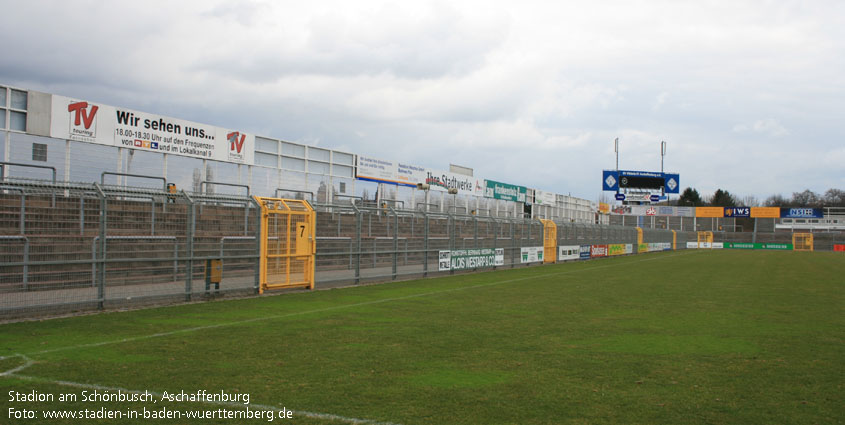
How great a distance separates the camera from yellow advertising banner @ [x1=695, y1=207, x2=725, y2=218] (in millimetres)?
86062

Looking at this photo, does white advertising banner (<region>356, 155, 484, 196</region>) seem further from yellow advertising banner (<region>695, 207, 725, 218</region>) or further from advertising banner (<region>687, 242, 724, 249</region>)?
yellow advertising banner (<region>695, 207, 725, 218</region>)

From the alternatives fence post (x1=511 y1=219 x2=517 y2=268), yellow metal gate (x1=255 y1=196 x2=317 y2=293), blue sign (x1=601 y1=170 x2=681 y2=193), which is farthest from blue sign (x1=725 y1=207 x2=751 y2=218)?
yellow metal gate (x1=255 y1=196 x2=317 y2=293)

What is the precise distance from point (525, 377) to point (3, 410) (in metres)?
4.90

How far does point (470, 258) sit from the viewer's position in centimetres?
2459

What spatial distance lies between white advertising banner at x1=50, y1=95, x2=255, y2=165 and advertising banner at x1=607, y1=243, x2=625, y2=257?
28.4 meters

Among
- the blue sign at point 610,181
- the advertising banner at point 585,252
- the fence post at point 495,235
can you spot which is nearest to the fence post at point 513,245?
the fence post at point 495,235

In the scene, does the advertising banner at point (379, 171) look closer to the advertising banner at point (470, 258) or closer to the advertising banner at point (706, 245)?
the advertising banner at point (470, 258)

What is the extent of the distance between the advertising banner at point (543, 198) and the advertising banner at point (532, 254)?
1835 centimetres

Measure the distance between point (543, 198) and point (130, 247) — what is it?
140 feet

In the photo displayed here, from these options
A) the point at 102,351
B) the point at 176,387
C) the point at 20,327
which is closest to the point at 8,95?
the point at 20,327

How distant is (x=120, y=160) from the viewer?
18.6 metres

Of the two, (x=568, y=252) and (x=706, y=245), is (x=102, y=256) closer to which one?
(x=568, y=252)

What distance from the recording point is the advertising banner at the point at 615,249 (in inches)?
1711

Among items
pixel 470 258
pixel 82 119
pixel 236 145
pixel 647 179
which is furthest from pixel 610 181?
pixel 82 119
